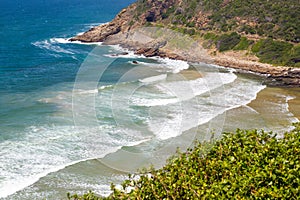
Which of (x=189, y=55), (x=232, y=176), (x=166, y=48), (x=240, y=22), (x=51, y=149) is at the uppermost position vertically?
(x=232, y=176)

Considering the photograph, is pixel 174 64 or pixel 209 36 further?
pixel 209 36

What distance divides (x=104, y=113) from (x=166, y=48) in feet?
98.4

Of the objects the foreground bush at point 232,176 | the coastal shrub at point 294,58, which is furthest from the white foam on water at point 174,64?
the foreground bush at point 232,176

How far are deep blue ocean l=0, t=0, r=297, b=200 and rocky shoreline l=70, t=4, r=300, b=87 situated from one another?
2.43 meters

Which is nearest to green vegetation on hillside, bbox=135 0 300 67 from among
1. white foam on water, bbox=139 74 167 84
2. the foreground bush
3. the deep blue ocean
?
the deep blue ocean

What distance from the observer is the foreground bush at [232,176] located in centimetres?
960

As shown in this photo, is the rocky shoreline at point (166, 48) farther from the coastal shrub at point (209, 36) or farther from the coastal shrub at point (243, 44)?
the coastal shrub at point (243, 44)

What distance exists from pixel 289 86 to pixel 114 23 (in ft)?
128

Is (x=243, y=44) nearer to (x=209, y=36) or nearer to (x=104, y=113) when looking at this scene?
(x=209, y=36)

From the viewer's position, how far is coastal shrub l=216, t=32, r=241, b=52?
177ft

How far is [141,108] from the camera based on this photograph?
31.7m

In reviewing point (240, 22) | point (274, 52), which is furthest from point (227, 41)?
point (274, 52)

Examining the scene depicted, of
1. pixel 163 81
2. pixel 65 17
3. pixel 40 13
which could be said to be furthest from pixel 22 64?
pixel 40 13

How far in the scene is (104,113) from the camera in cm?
3064
